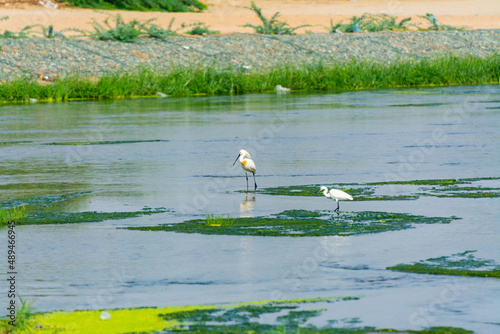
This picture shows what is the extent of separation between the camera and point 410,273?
311 inches

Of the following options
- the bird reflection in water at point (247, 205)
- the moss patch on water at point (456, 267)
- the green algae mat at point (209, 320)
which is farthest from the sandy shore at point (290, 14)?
the green algae mat at point (209, 320)

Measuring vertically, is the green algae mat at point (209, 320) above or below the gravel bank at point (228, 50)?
below

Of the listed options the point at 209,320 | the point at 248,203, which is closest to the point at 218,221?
the point at 248,203

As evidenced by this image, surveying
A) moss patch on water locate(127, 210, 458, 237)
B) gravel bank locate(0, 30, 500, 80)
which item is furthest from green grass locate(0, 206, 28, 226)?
gravel bank locate(0, 30, 500, 80)

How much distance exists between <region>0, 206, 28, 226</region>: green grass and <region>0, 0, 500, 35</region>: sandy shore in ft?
112

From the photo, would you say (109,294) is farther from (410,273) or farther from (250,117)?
(250,117)

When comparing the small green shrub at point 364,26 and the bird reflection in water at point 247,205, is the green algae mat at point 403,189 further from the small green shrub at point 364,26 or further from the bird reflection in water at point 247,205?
the small green shrub at point 364,26

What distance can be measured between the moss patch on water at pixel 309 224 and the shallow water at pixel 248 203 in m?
0.23

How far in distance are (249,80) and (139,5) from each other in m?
28.1

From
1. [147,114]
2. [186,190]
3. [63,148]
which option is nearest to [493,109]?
[147,114]

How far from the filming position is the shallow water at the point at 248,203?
7.40m

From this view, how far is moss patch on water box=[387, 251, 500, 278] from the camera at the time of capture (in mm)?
7861

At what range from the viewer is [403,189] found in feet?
39.8

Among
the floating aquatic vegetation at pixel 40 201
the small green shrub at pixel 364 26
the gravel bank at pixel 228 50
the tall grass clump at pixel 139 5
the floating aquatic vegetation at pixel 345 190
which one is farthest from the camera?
the tall grass clump at pixel 139 5
